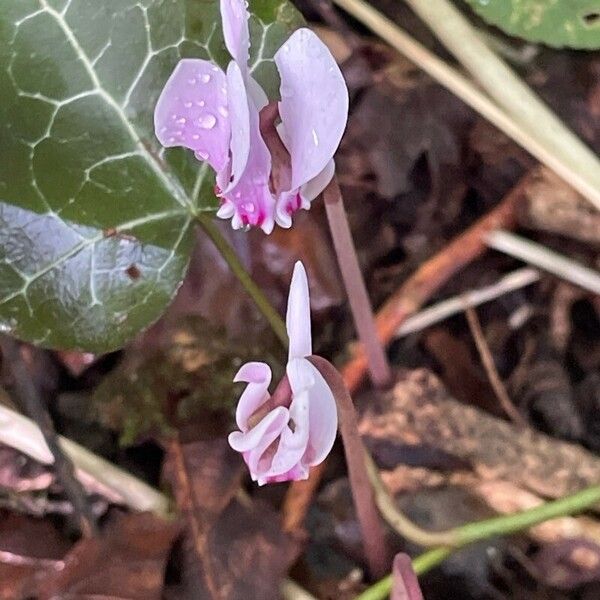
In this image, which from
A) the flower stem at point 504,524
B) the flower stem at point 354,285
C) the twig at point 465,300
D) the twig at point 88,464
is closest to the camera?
the flower stem at point 354,285

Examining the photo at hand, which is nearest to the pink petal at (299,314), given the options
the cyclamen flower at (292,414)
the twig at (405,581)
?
the cyclamen flower at (292,414)

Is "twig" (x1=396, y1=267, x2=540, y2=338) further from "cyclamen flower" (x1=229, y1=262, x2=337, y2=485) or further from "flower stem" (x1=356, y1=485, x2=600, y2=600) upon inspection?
"cyclamen flower" (x1=229, y1=262, x2=337, y2=485)

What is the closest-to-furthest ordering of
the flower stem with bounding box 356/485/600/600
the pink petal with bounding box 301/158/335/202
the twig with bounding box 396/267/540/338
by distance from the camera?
the pink petal with bounding box 301/158/335/202 < the flower stem with bounding box 356/485/600/600 < the twig with bounding box 396/267/540/338

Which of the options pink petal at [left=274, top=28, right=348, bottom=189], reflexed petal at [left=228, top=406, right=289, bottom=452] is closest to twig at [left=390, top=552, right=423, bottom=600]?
reflexed petal at [left=228, top=406, right=289, bottom=452]

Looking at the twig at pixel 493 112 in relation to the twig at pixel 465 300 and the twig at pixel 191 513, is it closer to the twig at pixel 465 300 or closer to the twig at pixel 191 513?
the twig at pixel 465 300

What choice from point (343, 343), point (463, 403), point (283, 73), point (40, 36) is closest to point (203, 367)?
point (343, 343)

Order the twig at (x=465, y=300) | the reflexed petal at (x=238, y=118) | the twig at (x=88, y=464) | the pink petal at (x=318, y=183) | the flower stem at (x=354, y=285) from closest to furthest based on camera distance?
the reflexed petal at (x=238, y=118), the pink petal at (x=318, y=183), the flower stem at (x=354, y=285), the twig at (x=88, y=464), the twig at (x=465, y=300)

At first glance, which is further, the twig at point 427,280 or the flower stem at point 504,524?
the twig at point 427,280
